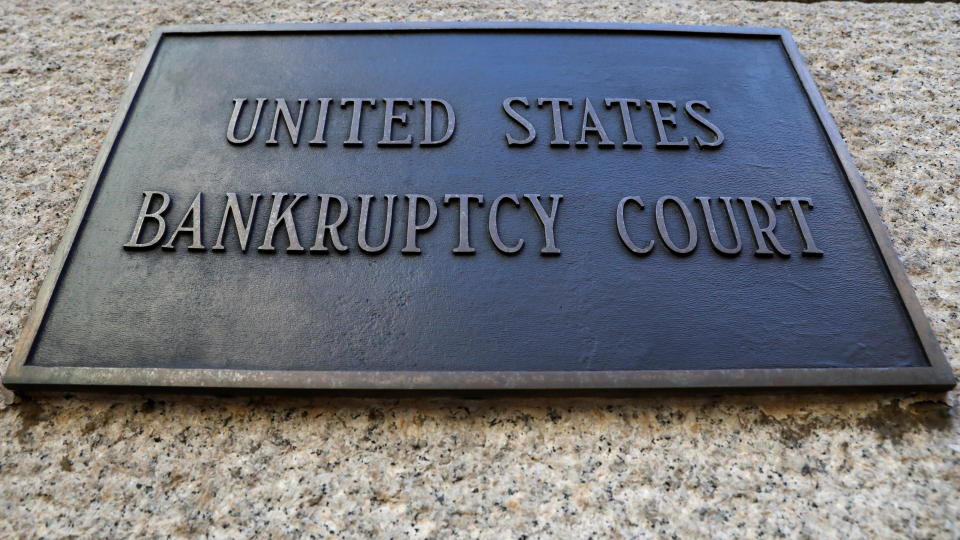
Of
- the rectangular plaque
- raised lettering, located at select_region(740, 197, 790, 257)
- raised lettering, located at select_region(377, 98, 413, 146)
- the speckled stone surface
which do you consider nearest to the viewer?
the speckled stone surface

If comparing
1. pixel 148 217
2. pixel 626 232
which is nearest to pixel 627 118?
pixel 626 232

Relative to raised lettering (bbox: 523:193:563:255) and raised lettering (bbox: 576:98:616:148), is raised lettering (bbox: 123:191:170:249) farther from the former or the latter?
raised lettering (bbox: 576:98:616:148)

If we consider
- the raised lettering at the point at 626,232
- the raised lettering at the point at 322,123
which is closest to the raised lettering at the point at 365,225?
the raised lettering at the point at 322,123

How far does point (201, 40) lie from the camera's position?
2.22 meters

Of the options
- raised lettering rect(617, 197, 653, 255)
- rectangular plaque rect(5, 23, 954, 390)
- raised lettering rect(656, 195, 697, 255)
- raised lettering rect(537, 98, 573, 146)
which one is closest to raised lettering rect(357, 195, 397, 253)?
rectangular plaque rect(5, 23, 954, 390)

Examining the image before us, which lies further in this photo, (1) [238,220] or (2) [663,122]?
(2) [663,122]

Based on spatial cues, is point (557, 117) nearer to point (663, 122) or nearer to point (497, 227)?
point (663, 122)

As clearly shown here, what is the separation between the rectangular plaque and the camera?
4.71ft

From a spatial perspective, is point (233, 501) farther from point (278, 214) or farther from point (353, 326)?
point (278, 214)

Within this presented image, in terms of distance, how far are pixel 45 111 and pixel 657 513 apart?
8.05 feet

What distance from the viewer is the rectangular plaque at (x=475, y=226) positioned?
1435 mm

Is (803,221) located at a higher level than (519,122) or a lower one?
lower

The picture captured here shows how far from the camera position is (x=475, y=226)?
167cm

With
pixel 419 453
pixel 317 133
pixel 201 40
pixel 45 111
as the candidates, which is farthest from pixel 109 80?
pixel 419 453
